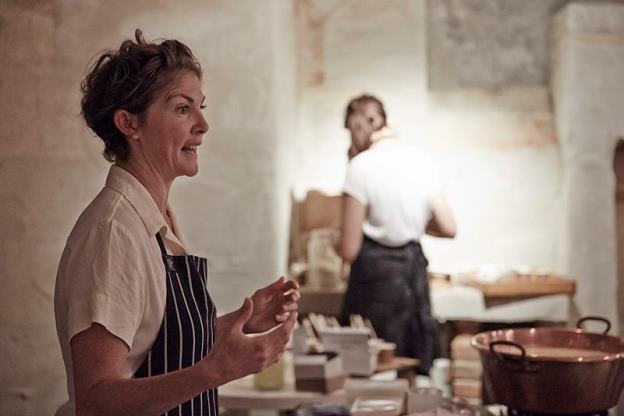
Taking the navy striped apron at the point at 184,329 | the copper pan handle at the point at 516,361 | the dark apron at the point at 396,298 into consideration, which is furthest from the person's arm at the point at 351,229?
the navy striped apron at the point at 184,329

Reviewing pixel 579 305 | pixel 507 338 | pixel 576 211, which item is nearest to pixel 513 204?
pixel 576 211

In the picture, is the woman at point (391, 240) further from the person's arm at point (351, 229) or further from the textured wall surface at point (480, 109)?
the textured wall surface at point (480, 109)

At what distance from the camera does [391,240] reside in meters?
3.69

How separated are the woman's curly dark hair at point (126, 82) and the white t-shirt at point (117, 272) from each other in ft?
0.33

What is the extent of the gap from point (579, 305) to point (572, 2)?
1867 mm

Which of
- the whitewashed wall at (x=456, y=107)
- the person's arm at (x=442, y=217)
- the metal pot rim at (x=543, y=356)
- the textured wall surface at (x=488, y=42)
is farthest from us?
the textured wall surface at (x=488, y=42)

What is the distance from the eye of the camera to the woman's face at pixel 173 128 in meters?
1.64

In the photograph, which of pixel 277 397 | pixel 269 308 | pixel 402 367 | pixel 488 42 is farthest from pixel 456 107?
pixel 269 308

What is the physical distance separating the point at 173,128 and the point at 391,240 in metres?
2.15

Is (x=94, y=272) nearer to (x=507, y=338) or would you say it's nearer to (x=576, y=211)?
(x=507, y=338)

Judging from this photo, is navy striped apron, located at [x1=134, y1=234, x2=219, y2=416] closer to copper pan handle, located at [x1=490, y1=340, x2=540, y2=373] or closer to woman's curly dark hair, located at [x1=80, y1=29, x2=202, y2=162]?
woman's curly dark hair, located at [x1=80, y1=29, x2=202, y2=162]

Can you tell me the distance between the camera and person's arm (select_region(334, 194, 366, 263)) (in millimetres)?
3619

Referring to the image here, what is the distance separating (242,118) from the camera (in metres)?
3.22

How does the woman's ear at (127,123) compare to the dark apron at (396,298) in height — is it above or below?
above
